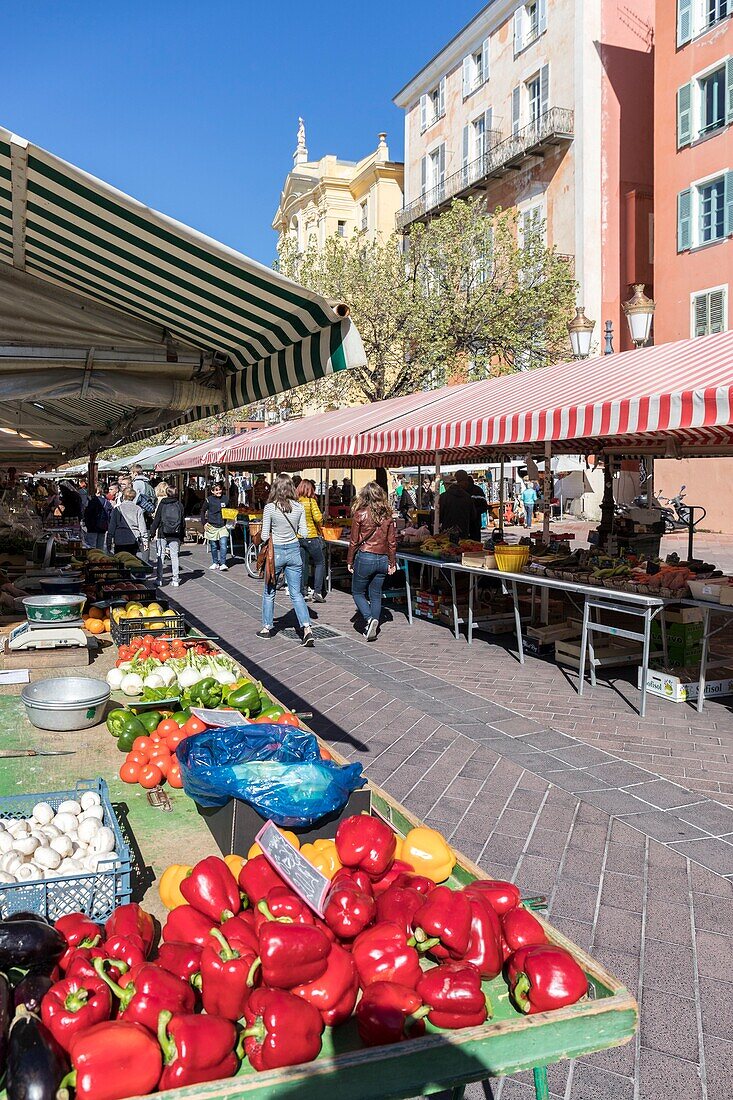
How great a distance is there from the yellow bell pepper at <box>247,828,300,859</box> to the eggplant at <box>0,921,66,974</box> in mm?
518

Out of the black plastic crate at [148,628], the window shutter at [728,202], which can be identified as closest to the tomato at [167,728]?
the black plastic crate at [148,628]

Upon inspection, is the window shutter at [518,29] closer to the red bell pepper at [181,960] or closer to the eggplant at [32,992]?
the red bell pepper at [181,960]

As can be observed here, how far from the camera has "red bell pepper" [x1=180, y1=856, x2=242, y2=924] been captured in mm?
1825

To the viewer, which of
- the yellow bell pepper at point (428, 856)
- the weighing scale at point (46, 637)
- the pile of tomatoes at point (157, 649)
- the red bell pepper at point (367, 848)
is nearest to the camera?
the red bell pepper at point (367, 848)

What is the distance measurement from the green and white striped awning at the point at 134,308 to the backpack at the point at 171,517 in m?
8.61

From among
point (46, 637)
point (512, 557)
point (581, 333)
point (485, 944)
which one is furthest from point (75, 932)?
point (581, 333)

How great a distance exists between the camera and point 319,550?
1216 centimetres

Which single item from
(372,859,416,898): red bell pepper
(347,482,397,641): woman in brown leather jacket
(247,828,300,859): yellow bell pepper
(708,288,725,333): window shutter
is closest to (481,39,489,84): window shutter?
(708,288,725,333): window shutter

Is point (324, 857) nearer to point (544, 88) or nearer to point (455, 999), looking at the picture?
point (455, 999)

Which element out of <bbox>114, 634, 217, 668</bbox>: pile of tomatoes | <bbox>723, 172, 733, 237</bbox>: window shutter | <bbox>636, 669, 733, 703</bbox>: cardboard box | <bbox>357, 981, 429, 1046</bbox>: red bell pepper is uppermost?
<bbox>723, 172, 733, 237</bbox>: window shutter

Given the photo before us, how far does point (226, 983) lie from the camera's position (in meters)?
1.55

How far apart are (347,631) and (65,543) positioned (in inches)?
154

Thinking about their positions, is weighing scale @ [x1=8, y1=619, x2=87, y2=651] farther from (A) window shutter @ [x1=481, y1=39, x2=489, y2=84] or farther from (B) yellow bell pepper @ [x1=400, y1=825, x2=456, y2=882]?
(A) window shutter @ [x1=481, y1=39, x2=489, y2=84]

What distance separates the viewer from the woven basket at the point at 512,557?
8.09 meters
